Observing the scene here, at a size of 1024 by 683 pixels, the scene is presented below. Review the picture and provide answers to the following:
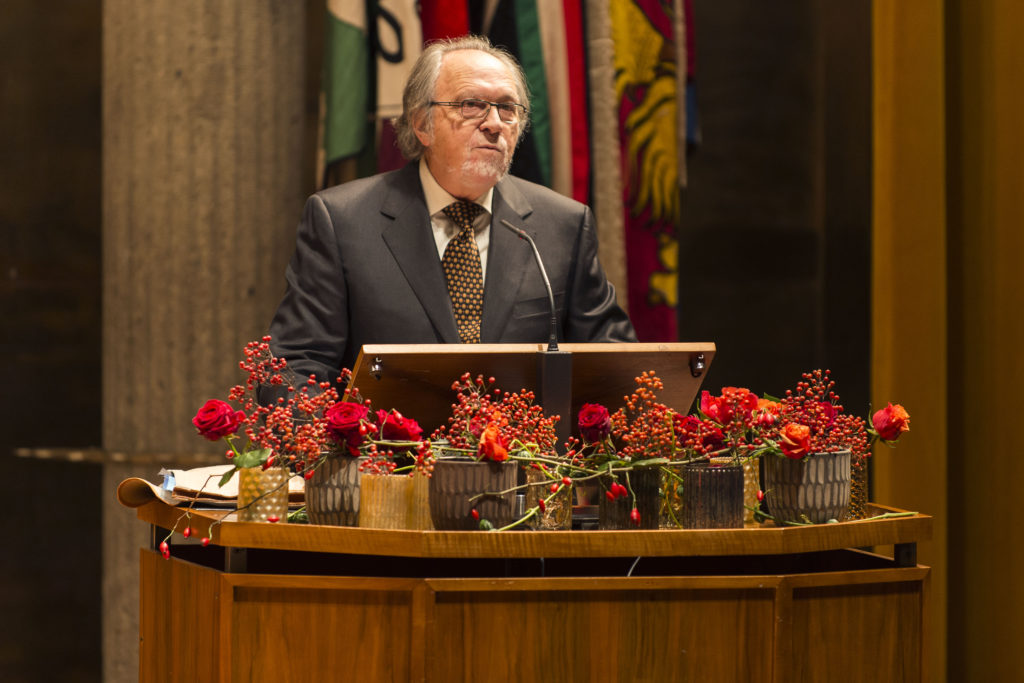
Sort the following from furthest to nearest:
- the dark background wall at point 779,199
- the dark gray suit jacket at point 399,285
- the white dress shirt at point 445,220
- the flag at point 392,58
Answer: the dark background wall at point 779,199 → the flag at point 392,58 → the white dress shirt at point 445,220 → the dark gray suit jacket at point 399,285

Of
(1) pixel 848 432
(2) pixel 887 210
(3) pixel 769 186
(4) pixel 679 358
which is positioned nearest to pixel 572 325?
(4) pixel 679 358

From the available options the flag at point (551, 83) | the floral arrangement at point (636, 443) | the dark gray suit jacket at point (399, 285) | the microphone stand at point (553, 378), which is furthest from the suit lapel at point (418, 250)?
the flag at point (551, 83)

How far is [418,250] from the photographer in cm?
251

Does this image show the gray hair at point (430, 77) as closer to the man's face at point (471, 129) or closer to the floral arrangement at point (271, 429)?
the man's face at point (471, 129)

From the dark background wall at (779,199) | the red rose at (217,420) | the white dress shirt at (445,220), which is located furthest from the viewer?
the dark background wall at (779,199)

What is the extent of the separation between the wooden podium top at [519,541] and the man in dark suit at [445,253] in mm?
843

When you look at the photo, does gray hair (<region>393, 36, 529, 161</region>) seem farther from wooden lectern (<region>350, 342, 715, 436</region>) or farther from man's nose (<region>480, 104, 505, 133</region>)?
wooden lectern (<region>350, 342, 715, 436</region>)

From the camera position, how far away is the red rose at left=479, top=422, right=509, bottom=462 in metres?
1.57

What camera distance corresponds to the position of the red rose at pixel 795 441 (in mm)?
1663

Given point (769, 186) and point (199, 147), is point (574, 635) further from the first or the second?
point (769, 186)

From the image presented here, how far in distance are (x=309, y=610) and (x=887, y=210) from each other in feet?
8.24

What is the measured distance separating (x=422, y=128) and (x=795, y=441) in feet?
4.09

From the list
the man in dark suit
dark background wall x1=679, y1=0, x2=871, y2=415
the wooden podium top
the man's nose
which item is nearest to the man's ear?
the man in dark suit

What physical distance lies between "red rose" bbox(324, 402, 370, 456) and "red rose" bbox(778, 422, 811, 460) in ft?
1.92
